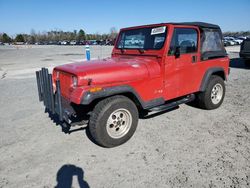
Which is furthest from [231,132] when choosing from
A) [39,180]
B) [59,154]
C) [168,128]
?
[39,180]

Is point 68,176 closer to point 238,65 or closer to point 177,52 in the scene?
point 177,52

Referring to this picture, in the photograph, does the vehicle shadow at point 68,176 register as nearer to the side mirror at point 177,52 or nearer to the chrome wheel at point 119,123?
the chrome wheel at point 119,123

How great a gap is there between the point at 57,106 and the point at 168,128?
2271mm

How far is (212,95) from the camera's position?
546 cm

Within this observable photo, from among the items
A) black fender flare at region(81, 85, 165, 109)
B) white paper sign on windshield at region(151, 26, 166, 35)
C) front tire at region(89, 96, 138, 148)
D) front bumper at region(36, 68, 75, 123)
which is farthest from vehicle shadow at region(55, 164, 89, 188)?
white paper sign on windshield at region(151, 26, 166, 35)

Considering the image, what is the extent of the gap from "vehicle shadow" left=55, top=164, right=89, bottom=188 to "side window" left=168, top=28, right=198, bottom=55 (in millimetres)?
2684

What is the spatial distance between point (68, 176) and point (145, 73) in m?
2.13

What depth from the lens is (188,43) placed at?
4.59 meters

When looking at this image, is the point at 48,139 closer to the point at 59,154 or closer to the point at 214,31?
the point at 59,154

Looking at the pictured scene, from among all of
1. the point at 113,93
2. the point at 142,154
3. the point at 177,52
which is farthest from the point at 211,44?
the point at 142,154

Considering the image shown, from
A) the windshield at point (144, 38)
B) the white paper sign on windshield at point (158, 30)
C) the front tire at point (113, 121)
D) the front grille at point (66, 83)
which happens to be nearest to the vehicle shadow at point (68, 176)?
the front tire at point (113, 121)

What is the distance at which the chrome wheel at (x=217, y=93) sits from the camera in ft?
18.0

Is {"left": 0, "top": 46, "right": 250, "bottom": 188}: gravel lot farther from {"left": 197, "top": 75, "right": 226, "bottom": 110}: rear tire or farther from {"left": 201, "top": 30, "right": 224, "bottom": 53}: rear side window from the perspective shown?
{"left": 201, "top": 30, "right": 224, "bottom": 53}: rear side window

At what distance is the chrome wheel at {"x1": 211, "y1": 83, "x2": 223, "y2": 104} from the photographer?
5472mm
